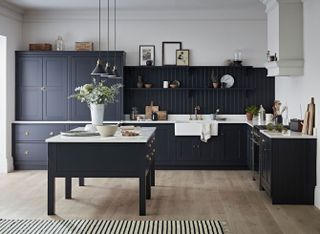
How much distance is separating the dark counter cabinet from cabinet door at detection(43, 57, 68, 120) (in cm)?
435

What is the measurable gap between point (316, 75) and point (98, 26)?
4.64 m

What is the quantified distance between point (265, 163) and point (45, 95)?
4404 mm

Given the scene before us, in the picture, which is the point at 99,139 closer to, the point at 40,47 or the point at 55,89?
the point at 55,89

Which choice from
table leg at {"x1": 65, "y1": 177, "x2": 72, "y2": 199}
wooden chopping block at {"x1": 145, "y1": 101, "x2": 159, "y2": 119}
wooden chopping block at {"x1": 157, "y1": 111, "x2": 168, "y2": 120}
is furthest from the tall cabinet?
table leg at {"x1": 65, "y1": 177, "x2": 72, "y2": 199}

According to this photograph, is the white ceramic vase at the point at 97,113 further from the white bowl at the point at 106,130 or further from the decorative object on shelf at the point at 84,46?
the decorative object on shelf at the point at 84,46

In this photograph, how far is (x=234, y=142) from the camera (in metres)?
9.08

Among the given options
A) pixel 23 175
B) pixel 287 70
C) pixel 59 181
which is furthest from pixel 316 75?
pixel 23 175

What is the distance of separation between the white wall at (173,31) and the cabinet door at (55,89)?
53 centimetres

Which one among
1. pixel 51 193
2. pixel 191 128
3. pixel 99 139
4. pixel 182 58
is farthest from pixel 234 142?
pixel 51 193

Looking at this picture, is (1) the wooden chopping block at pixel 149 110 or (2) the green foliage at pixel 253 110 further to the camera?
(1) the wooden chopping block at pixel 149 110

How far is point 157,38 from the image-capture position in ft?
31.1

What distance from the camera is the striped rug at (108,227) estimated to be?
4.99 meters

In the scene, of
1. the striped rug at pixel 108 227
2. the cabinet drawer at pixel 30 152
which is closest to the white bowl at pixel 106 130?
the striped rug at pixel 108 227

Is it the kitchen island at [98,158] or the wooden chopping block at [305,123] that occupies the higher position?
the wooden chopping block at [305,123]
